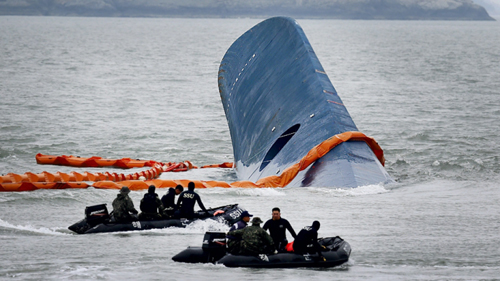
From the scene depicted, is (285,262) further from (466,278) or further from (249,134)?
(249,134)

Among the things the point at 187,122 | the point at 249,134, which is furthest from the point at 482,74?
the point at 249,134

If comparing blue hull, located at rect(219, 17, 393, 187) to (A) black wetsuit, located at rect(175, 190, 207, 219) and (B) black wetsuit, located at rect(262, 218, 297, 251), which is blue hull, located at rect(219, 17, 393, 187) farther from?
(B) black wetsuit, located at rect(262, 218, 297, 251)

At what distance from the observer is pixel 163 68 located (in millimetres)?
91188

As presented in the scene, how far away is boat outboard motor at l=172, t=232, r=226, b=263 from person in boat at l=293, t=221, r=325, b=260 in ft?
6.21

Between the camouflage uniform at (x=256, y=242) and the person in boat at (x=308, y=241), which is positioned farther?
the camouflage uniform at (x=256, y=242)

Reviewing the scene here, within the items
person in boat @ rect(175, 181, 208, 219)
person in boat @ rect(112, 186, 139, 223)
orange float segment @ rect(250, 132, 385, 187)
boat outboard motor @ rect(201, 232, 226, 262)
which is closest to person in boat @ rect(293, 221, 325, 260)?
boat outboard motor @ rect(201, 232, 226, 262)

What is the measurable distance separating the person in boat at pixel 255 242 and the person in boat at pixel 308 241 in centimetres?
69

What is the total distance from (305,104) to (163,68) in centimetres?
6193

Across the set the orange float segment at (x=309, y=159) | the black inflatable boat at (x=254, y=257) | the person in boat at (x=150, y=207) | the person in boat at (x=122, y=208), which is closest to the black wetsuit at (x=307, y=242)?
the black inflatable boat at (x=254, y=257)

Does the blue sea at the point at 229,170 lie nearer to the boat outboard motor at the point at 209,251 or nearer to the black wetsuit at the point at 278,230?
the boat outboard motor at the point at 209,251

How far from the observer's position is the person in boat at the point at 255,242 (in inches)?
675

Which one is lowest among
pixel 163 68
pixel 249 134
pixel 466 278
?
pixel 466 278

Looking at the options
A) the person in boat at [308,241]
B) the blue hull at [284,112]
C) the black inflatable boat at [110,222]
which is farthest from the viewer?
the blue hull at [284,112]

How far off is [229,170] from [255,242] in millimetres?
17026
